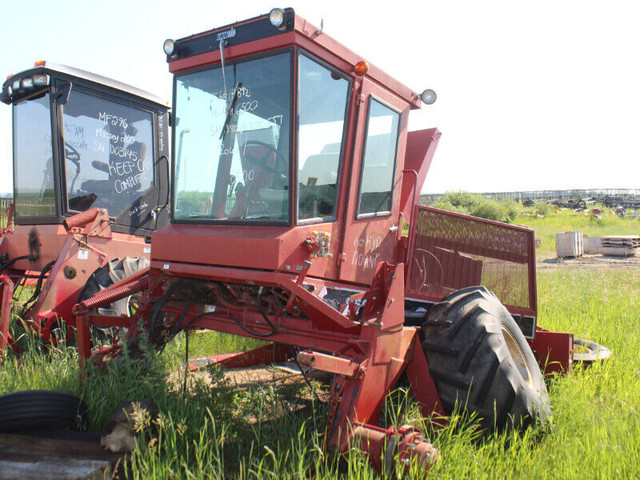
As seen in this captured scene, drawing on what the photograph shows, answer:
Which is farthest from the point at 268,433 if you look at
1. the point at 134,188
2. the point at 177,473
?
the point at 134,188

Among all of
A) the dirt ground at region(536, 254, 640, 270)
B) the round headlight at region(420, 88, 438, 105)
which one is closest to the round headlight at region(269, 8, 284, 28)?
the round headlight at region(420, 88, 438, 105)

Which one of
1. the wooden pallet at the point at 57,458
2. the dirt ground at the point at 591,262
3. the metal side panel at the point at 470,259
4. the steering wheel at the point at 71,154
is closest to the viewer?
the wooden pallet at the point at 57,458

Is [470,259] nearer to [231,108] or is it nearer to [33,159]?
[231,108]

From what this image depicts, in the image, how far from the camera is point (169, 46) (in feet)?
13.3

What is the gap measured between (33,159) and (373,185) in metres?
4.20

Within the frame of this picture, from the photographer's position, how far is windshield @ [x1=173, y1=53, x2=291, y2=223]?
3.57 meters

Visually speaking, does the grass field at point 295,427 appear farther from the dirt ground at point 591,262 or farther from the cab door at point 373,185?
the dirt ground at point 591,262

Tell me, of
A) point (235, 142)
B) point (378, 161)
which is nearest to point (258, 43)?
point (235, 142)

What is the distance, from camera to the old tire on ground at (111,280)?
202 inches

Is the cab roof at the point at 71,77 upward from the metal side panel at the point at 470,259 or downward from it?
upward

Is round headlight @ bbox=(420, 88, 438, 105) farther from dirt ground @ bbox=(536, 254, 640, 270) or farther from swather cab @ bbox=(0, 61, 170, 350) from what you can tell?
dirt ground @ bbox=(536, 254, 640, 270)

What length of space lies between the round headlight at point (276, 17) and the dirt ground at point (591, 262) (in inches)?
528

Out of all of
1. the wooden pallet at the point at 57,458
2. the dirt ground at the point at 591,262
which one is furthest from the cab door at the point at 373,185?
the dirt ground at the point at 591,262

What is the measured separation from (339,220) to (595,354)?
2.81 m
